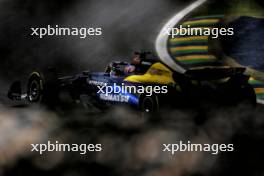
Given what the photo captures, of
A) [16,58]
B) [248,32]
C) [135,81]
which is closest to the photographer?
[135,81]

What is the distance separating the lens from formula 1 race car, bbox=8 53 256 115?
822 cm

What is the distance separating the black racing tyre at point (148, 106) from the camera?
8195 millimetres

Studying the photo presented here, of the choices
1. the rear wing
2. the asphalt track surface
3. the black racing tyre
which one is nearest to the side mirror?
the asphalt track surface

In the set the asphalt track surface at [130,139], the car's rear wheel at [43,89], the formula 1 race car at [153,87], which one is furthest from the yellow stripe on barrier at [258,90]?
the car's rear wheel at [43,89]

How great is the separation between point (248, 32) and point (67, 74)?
3619 millimetres

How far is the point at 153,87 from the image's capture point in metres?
8.30

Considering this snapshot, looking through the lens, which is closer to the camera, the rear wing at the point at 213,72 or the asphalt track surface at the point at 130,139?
the asphalt track surface at the point at 130,139

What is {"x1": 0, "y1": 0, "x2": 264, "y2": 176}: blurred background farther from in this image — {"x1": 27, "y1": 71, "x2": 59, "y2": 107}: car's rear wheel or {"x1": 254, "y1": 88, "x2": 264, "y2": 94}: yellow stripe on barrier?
{"x1": 254, "y1": 88, "x2": 264, "y2": 94}: yellow stripe on barrier

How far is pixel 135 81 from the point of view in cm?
845

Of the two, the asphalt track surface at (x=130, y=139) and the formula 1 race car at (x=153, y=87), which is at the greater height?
the formula 1 race car at (x=153, y=87)

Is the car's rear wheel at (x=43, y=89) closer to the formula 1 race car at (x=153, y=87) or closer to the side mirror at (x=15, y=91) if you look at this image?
the formula 1 race car at (x=153, y=87)

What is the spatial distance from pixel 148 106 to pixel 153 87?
1.04ft

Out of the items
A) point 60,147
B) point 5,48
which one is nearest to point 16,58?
point 5,48

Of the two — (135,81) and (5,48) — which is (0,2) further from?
(135,81)
